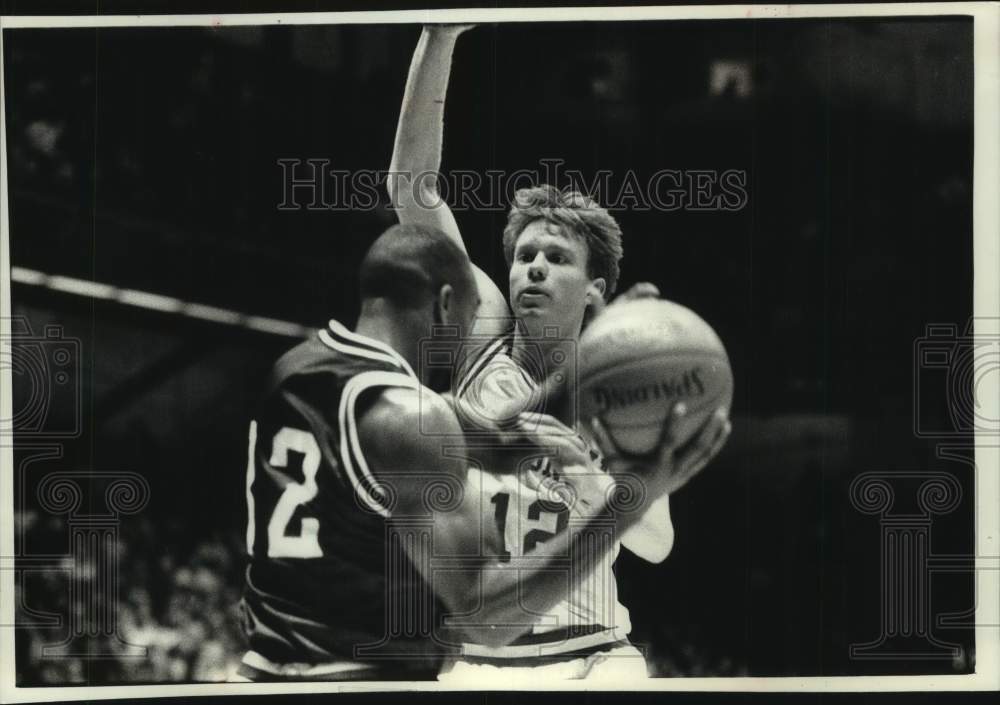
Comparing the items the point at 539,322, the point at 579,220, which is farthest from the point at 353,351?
the point at 579,220

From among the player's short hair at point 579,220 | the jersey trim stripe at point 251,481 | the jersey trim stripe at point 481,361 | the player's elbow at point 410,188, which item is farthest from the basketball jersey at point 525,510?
the jersey trim stripe at point 251,481

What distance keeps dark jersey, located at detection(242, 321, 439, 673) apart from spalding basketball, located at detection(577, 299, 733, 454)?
717mm

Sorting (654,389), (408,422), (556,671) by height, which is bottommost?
(556,671)

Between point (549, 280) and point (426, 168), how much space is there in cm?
64

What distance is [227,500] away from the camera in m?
4.14

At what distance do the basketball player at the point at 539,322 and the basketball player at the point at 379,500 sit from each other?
0.09 m

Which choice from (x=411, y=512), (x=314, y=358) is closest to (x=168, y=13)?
(x=314, y=358)

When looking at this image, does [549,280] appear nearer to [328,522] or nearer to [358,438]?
[358,438]

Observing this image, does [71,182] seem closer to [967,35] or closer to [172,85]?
[172,85]

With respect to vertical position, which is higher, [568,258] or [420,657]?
[568,258]

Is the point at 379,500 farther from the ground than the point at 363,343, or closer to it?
closer to it

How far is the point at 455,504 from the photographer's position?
4094 millimetres

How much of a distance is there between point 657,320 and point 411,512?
119 centimetres

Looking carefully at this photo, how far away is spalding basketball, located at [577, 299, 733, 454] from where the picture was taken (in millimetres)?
4070
